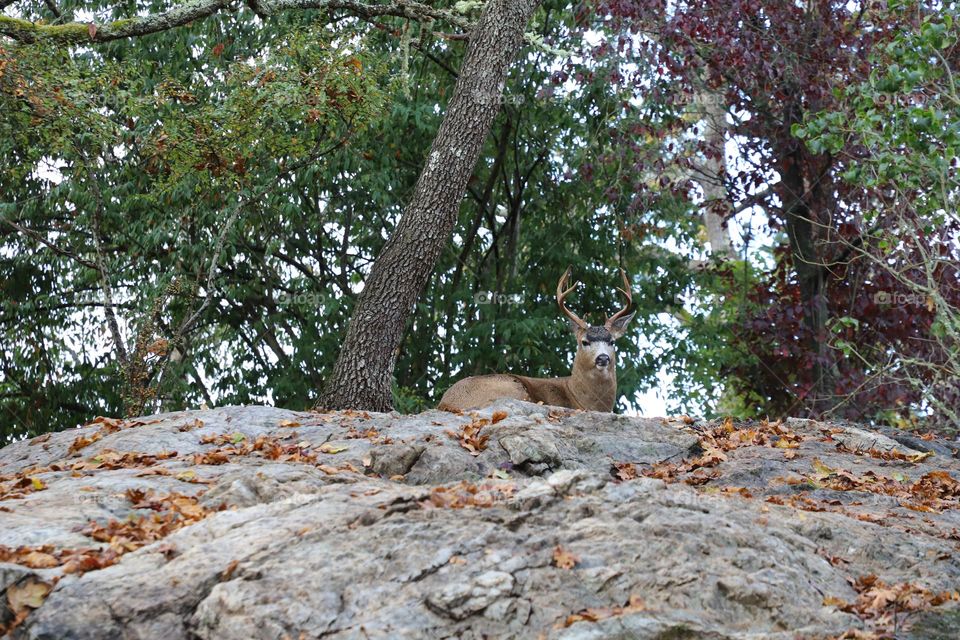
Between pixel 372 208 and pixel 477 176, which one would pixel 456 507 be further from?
pixel 477 176

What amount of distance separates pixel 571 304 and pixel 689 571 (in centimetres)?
1147

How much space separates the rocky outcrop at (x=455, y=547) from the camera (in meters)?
5.02

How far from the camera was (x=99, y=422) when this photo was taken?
866cm

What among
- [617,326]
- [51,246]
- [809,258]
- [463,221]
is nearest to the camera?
[617,326]

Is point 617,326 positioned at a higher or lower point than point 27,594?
higher

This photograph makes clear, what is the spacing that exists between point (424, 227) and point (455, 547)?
5.71m

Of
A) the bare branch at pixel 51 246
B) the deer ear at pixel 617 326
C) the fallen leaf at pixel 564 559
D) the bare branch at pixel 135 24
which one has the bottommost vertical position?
the fallen leaf at pixel 564 559

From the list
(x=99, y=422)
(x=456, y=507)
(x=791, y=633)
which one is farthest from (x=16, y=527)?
(x=791, y=633)

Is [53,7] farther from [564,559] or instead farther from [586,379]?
[564,559]

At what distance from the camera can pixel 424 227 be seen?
35.4ft

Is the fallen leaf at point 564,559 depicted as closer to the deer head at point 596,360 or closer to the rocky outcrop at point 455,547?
the rocky outcrop at point 455,547

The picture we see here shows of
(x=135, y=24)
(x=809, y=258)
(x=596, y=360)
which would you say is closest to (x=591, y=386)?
(x=596, y=360)

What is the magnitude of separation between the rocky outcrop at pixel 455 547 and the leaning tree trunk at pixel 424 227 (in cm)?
274

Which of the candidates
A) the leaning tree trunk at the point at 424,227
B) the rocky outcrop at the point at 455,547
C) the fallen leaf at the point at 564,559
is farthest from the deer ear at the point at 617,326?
the fallen leaf at the point at 564,559
